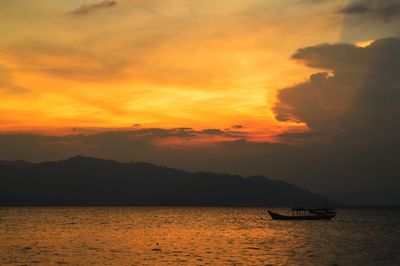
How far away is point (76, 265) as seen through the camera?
63.3m

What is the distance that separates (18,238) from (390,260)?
2710 inches

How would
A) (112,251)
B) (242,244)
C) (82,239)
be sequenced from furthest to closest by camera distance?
(82,239)
(242,244)
(112,251)

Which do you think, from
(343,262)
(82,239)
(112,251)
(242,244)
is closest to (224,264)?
(343,262)

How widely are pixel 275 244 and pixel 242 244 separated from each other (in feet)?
20.2

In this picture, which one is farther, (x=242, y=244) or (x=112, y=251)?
(x=242, y=244)

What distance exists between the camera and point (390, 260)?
72.6m

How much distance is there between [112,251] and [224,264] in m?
21.6

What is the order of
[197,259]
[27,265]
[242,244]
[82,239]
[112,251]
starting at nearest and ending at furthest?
[27,265] → [197,259] → [112,251] → [242,244] → [82,239]

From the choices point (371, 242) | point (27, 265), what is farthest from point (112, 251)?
point (371, 242)

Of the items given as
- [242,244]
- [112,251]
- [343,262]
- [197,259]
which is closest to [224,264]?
[197,259]

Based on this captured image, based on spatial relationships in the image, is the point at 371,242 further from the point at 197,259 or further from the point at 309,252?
the point at 197,259

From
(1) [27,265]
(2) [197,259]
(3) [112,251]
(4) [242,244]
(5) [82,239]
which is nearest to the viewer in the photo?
(1) [27,265]

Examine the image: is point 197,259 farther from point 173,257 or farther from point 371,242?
point 371,242

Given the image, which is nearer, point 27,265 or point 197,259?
point 27,265
